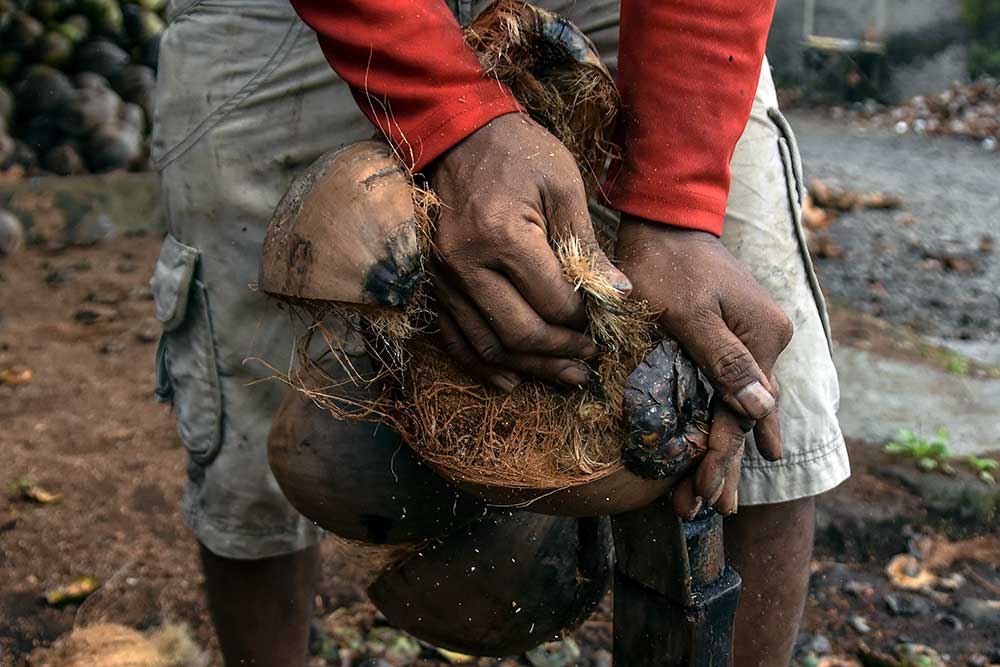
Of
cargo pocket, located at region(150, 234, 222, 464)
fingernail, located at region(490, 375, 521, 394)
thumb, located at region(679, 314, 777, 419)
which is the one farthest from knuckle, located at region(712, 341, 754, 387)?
cargo pocket, located at region(150, 234, 222, 464)

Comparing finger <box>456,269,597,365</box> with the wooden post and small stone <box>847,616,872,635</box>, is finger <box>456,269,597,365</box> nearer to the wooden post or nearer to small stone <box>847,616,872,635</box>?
the wooden post

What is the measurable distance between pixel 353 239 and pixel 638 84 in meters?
0.50

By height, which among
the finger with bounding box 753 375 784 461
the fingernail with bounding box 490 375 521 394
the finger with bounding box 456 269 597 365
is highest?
the finger with bounding box 456 269 597 365

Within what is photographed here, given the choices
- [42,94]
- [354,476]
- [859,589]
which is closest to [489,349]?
[354,476]

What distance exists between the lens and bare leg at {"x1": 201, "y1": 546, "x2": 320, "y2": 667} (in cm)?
217

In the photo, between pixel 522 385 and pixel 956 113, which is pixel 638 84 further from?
pixel 956 113

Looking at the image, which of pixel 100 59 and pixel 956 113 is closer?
pixel 100 59

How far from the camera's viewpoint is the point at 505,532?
5.61 ft

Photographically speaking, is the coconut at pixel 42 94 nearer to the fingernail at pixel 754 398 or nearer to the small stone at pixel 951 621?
the small stone at pixel 951 621

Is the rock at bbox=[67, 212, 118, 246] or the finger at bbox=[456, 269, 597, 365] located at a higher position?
the finger at bbox=[456, 269, 597, 365]

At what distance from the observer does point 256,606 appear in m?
2.17

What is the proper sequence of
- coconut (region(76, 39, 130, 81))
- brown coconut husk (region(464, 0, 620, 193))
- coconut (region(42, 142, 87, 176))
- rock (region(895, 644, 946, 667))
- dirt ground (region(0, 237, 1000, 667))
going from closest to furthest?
brown coconut husk (region(464, 0, 620, 193)), rock (region(895, 644, 946, 667)), dirt ground (region(0, 237, 1000, 667)), coconut (region(42, 142, 87, 176)), coconut (region(76, 39, 130, 81))

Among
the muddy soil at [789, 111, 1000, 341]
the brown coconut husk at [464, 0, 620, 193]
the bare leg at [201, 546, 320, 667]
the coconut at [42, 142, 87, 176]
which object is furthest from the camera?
the coconut at [42, 142, 87, 176]

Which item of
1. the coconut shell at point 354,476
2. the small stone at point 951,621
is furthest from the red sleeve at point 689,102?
the small stone at point 951,621
